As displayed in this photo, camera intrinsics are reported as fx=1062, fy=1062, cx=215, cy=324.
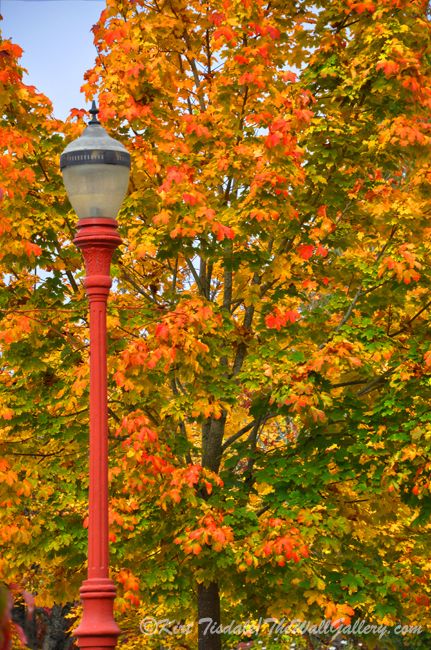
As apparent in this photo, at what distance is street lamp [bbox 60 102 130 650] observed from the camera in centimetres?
671

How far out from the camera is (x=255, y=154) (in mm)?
11516

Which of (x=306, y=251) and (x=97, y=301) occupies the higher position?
(x=306, y=251)

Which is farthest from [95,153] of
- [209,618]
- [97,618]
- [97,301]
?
[209,618]

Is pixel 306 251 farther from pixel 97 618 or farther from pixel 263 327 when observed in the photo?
pixel 97 618

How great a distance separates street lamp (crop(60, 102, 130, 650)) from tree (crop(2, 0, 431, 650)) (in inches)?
127

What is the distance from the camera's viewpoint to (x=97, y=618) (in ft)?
21.9

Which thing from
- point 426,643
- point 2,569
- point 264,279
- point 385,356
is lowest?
point 426,643

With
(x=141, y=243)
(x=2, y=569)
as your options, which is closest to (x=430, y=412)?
(x=141, y=243)

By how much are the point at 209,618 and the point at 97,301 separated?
22.7ft

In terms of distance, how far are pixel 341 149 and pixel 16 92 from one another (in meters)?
3.77

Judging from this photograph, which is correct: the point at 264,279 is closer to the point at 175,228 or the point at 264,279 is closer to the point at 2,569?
the point at 175,228

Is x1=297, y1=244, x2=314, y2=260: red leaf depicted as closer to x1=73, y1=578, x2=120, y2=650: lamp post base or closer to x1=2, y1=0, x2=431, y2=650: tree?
x1=2, y1=0, x2=431, y2=650: tree

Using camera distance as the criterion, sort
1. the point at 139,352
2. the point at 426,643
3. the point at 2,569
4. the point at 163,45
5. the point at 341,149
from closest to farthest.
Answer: the point at 139,352, the point at 2,569, the point at 341,149, the point at 163,45, the point at 426,643

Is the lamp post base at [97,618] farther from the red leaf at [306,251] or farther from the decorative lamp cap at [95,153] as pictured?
the red leaf at [306,251]
